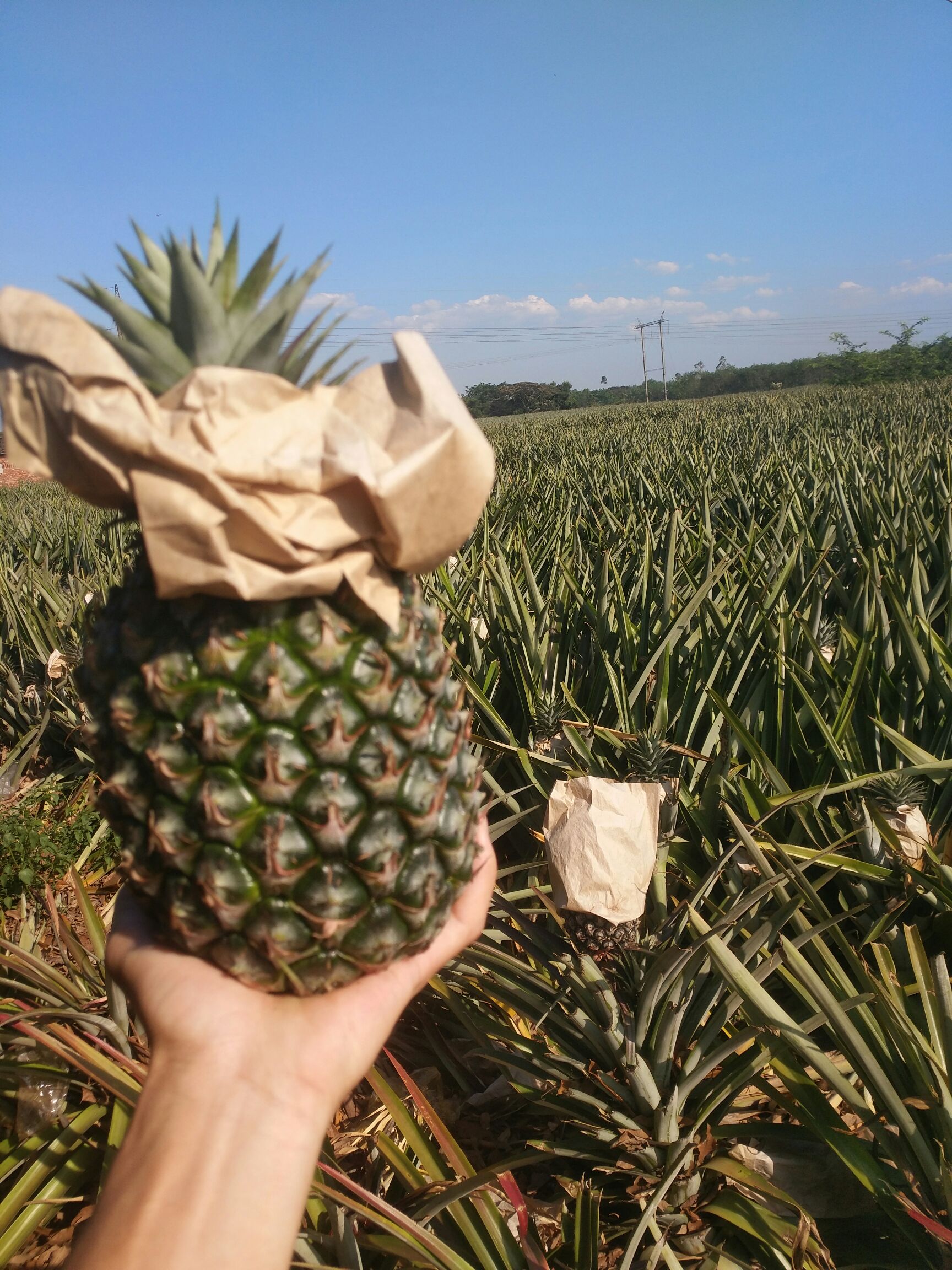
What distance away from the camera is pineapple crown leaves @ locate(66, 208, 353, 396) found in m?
0.94

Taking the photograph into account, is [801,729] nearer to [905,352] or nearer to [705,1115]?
[705,1115]

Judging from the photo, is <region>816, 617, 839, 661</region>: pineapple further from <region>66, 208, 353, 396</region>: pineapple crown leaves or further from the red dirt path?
the red dirt path

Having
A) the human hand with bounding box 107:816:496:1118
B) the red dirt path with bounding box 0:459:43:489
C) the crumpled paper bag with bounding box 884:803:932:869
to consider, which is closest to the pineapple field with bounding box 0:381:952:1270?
the crumpled paper bag with bounding box 884:803:932:869

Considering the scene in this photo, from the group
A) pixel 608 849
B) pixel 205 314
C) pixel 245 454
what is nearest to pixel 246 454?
pixel 245 454

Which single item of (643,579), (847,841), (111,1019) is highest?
(643,579)

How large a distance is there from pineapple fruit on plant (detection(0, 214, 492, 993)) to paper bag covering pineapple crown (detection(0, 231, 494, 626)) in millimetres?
82

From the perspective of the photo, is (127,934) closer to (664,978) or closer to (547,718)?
(664,978)

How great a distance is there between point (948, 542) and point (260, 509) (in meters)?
2.65

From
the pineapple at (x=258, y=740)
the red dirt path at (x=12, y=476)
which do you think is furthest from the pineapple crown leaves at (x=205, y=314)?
the red dirt path at (x=12, y=476)

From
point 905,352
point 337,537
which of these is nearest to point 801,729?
point 337,537

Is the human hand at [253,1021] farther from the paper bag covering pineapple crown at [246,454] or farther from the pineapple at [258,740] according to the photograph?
the paper bag covering pineapple crown at [246,454]

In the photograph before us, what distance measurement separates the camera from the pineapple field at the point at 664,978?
4.45 feet

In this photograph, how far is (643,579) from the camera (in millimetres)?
2545

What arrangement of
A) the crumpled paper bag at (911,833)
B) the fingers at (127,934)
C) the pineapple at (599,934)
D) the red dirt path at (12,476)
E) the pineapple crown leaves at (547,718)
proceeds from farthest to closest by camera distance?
the red dirt path at (12,476), the pineapple crown leaves at (547,718), the crumpled paper bag at (911,833), the pineapple at (599,934), the fingers at (127,934)
